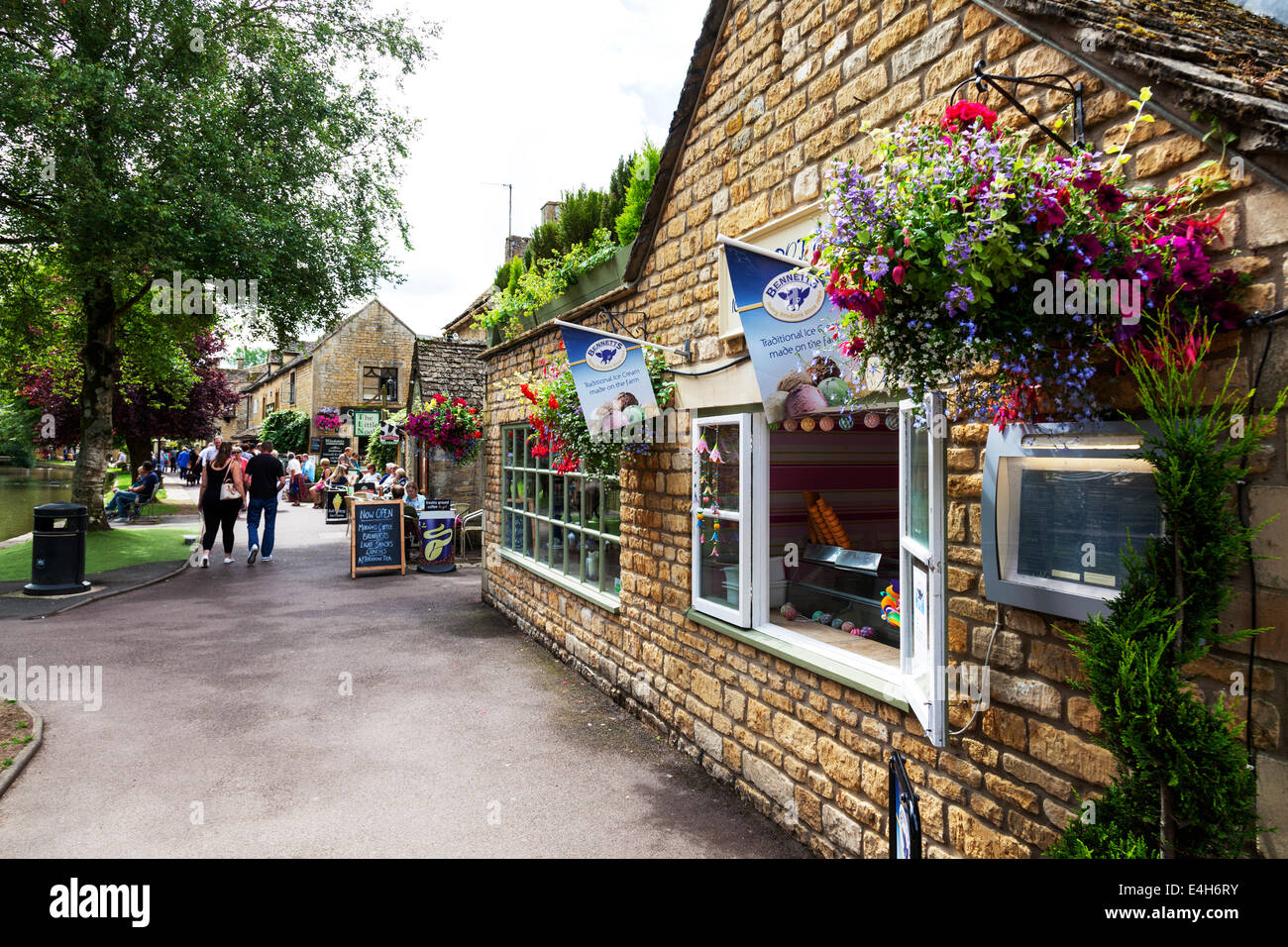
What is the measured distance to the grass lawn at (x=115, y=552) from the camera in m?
12.7

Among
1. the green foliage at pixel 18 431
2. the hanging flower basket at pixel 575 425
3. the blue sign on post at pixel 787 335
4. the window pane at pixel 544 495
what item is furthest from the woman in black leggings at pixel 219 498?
the green foliage at pixel 18 431

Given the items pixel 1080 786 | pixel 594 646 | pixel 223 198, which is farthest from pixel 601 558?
Result: pixel 223 198

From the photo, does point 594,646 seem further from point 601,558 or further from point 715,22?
point 715,22

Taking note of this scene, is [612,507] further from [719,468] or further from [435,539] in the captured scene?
[435,539]

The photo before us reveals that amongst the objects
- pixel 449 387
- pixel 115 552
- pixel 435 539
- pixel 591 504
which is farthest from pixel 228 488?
pixel 591 504

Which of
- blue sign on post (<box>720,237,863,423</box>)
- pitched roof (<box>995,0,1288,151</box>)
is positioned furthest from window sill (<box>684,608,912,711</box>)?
pitched roof (<box>995,0,1288,151</box>)

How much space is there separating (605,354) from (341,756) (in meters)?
3.45

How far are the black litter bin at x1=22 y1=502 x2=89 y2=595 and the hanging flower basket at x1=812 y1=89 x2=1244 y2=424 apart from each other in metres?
11.6

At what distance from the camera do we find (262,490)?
14156 mm

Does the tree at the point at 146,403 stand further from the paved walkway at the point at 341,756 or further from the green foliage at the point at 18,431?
the paved walkway at the point at 341,756

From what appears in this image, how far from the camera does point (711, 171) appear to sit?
553cm

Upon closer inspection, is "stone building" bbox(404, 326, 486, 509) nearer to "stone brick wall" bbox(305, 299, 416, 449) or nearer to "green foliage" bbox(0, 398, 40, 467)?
"stone brick wall" bbox(305, 299, 416, 449)

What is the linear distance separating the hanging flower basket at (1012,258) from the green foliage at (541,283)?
16.1 ft
